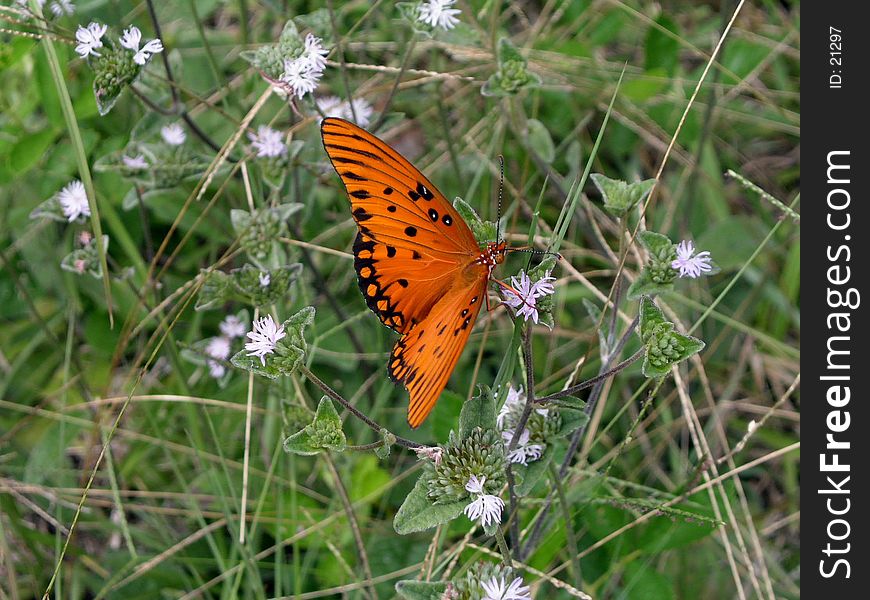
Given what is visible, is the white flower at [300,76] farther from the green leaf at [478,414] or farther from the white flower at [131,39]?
the green leaf at [478,414]

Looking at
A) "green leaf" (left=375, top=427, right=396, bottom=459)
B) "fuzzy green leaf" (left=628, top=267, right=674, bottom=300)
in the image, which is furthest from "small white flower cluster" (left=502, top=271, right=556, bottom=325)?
"green leaf" (left=375, top=427, right=396, bottom=459)

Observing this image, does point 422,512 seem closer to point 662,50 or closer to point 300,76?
point 300,76

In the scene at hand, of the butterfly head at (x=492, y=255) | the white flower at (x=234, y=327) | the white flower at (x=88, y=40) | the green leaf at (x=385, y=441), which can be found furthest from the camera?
the white flower at (x=234, y=327)

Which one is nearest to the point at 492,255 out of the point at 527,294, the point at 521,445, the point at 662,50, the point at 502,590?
the point at 527,294

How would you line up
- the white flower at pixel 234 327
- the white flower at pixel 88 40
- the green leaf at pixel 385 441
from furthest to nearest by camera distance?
the white flower at pixel 234 327
the white flower at pixel 88 40
the green leaf at pixel 385 441

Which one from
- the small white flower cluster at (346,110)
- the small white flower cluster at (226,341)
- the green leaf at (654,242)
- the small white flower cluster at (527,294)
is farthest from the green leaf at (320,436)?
the small white flower cluster at (346,110)
